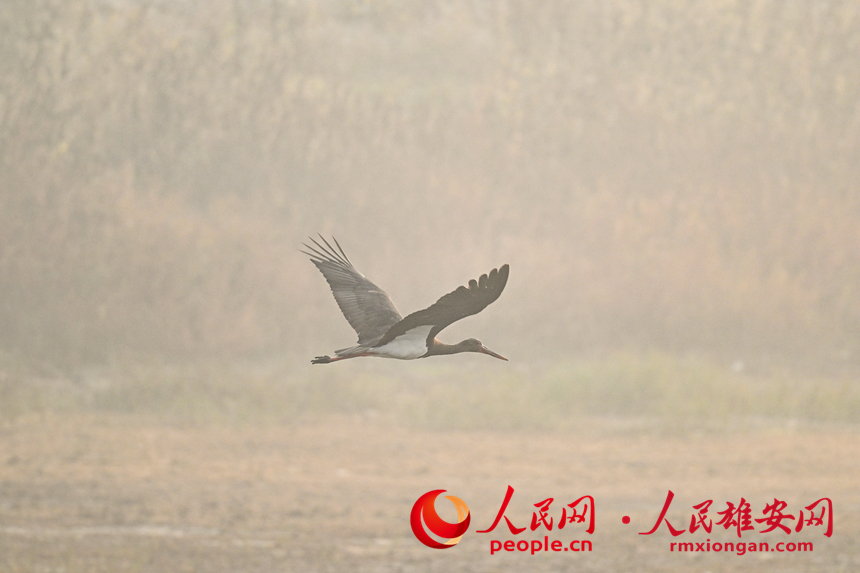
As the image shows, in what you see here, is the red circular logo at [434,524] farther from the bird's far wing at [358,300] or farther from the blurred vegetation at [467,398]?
the bird's far wing at [358,300]

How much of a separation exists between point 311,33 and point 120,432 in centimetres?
980

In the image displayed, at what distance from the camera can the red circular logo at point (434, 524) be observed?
11.3m

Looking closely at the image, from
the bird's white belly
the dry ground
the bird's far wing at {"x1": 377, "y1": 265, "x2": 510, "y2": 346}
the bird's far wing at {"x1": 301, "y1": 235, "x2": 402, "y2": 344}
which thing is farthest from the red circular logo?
the bird's far wing at {"x1": 377, "y1": 265, "x2": 510, "y2": 346}

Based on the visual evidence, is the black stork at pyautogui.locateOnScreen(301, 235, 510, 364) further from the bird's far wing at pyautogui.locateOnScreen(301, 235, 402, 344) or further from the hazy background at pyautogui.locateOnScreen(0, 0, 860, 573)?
the hazy background at pyautogui.locateOnScreen(0, 0, 860, 573)

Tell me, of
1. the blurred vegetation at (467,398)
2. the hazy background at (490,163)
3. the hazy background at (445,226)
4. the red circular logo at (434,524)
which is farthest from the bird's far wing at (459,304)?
the hazy background at (490,163)

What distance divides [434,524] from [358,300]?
6.78 meters

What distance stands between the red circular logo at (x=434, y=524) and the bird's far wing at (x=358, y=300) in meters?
5.93

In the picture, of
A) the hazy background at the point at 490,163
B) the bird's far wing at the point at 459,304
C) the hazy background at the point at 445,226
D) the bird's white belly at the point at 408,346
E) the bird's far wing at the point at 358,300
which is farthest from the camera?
the hazy background at the point at 490,163

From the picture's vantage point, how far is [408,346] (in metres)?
4.79

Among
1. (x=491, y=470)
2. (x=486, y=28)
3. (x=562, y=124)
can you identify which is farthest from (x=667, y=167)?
(x=491, y=470)

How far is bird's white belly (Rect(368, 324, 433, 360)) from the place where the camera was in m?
4.74

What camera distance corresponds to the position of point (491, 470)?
1428 centimetres

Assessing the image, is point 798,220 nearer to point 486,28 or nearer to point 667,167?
point 667,167

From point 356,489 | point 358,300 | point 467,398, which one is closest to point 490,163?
point 467,398
